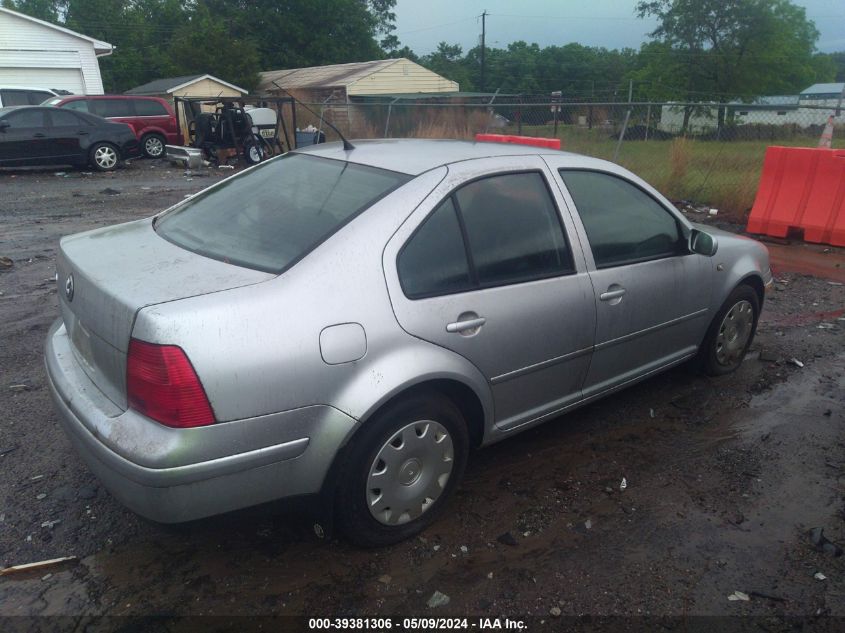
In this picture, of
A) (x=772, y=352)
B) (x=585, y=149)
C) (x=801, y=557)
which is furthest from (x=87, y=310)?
(x=585, y=149)

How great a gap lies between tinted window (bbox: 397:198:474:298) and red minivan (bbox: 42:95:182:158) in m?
17.5

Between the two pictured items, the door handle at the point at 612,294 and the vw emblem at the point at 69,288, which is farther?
the door handle at the point at 612,294

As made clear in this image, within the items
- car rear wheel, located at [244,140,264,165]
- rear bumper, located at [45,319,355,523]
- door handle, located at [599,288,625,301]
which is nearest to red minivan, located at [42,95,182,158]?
car rear wheel, located at [244,140,264,165]

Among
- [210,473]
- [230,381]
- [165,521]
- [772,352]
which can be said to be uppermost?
[230,381]

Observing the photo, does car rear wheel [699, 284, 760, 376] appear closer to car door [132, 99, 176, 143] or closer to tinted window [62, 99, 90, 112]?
tinted window [62, 99, 90, 112]

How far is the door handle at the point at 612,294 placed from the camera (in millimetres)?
3666

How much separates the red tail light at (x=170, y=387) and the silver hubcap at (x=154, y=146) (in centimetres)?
1842

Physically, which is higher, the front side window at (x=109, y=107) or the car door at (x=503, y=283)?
the car door at (x=503, y=283)

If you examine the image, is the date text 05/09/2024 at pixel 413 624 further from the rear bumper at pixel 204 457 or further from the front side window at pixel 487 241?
the front side window at pixel 487 241

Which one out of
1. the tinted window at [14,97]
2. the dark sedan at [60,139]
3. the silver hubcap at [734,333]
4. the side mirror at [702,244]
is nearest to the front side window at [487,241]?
the side mirror at [702,244]

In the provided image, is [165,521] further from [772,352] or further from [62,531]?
[772,352]

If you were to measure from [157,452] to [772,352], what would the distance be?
470 centimetres

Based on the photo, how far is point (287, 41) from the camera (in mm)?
57875

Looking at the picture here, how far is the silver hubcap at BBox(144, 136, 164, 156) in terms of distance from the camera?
19109 mm
